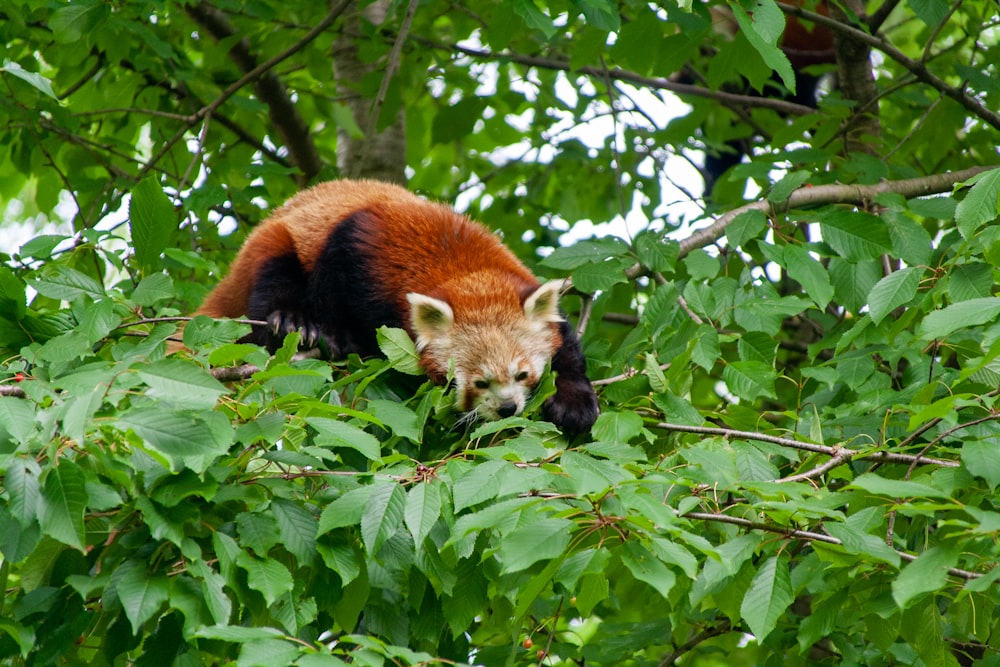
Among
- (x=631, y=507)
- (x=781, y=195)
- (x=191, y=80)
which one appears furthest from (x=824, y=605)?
(x=191, y=80)

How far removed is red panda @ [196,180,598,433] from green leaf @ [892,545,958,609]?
2.08 metres

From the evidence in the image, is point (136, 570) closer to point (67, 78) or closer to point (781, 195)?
point (781, 195)

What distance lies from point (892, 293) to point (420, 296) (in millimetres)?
1967

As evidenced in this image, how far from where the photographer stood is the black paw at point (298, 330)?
15.0 ft

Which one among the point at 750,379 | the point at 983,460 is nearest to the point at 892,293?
the point at 750,379

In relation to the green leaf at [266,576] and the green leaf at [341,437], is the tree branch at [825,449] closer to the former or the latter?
the green leaf at [341,437]

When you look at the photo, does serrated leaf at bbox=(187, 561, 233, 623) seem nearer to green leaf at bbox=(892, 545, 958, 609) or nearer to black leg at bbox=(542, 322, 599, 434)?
green leaf at bbox=(892, 545, 958, 609)

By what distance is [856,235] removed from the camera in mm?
3729

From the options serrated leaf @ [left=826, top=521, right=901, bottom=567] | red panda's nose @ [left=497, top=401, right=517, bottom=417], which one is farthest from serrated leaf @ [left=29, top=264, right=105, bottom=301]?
serrated leaf @ [left=826, top=521, right=901, bottom=567]

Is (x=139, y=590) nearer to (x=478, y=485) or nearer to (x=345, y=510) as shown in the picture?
(x=345, y=510)

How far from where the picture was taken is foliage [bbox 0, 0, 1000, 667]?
2254 millimetres

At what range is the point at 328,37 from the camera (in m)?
6.60

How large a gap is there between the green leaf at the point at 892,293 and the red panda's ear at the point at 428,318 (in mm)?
1823

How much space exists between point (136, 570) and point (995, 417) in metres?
2.16
